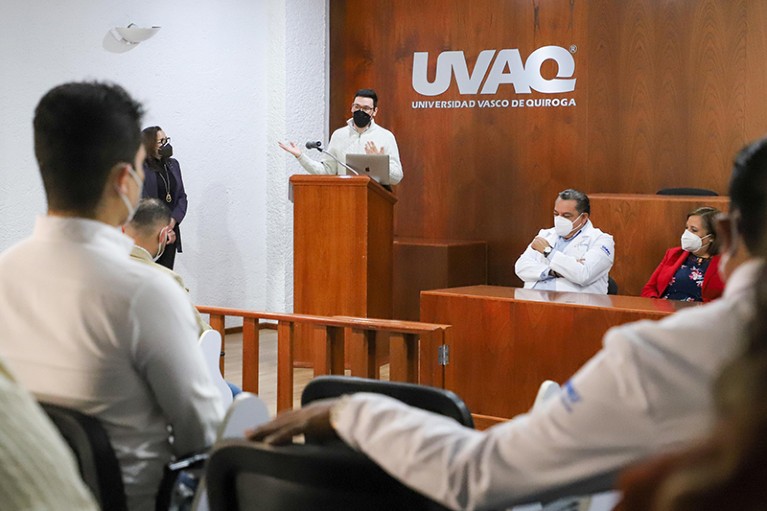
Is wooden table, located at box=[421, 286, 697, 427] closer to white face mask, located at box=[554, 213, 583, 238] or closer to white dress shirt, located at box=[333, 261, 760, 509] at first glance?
white face mask, located at box=[554, 213, 583, 238]

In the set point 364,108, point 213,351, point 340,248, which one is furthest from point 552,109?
point 213,351

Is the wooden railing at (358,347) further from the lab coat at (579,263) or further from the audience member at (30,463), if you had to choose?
the audience member at (30,463)

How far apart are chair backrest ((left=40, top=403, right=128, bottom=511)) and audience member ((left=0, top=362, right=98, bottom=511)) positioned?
31.2 inches

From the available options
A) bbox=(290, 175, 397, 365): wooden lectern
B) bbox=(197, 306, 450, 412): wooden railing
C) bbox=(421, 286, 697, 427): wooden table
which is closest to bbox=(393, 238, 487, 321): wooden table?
bbox=(290, 175, 397, 365): wooden lectern

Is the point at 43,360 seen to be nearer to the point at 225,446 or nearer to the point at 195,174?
the point at 225,446

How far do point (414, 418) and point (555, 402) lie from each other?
215 millimetres

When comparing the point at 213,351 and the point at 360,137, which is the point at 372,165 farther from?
the point at 213,351

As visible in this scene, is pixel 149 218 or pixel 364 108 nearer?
pixel 149 218

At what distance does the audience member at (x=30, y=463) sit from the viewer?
0.86m

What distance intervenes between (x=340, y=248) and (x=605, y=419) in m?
5.46

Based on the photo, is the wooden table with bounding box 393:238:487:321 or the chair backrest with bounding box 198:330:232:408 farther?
the wooden table with bounding box 393:238:487:321

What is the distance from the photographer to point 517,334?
16.2 ft

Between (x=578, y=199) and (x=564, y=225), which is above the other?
(x=578, y=199)

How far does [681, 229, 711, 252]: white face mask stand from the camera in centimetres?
571
